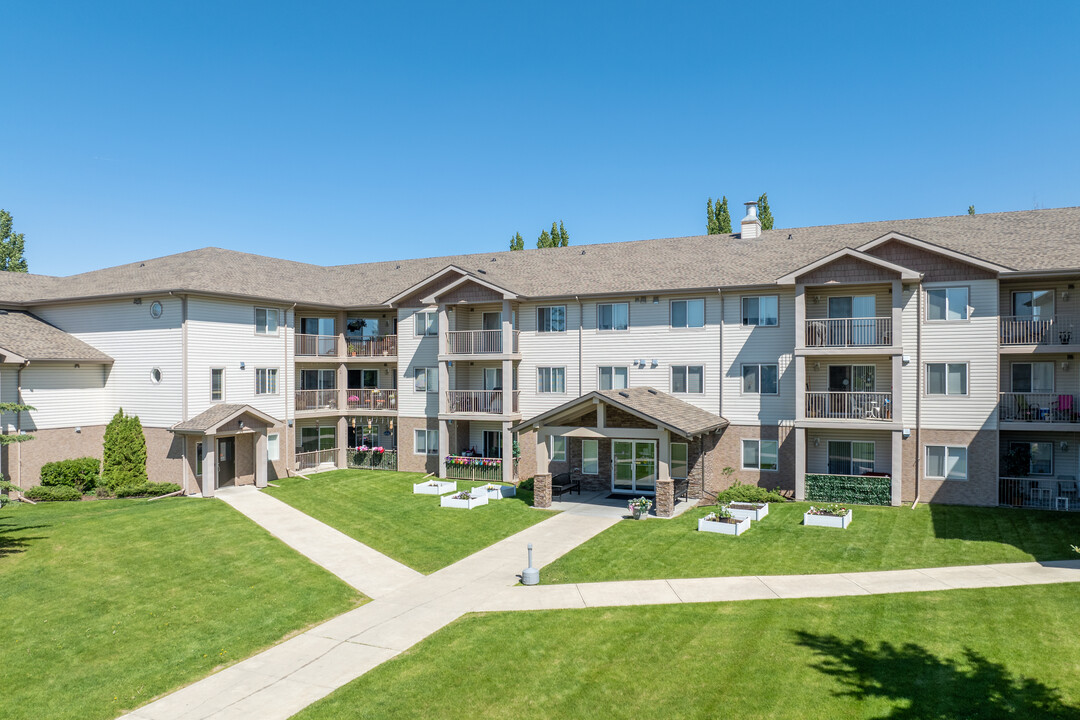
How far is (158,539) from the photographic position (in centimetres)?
2064

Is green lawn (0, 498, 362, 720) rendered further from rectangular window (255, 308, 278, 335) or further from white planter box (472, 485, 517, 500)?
rectangular window (255, 308, 278, 335)

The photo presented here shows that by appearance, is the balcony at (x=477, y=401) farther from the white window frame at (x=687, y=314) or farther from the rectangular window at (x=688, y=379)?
the white window frame at (x=687, y=314)

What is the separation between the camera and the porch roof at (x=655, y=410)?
23.2m

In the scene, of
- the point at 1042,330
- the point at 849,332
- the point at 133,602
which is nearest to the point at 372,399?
the point at 133,602

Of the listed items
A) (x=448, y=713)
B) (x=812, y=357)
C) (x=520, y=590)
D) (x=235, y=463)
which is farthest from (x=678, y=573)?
(x=235, y=463)

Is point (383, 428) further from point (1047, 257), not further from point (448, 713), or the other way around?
point (1047, 257)

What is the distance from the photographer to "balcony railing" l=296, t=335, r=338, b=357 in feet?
108

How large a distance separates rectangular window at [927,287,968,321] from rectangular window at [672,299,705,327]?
8100 mm

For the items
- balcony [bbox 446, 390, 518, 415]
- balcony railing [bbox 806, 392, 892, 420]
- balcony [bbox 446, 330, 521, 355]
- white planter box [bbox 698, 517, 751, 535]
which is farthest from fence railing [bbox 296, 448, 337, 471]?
balcony railing [bbox 806, 392, 892, 420]

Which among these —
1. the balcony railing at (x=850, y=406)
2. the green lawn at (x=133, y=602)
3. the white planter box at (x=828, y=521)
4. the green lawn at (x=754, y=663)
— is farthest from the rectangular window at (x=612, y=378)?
the green lawn at (x=754, y=663)

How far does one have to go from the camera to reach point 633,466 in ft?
91.9

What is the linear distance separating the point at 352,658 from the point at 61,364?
23.5 meters

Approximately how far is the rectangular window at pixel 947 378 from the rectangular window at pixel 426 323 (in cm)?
2077

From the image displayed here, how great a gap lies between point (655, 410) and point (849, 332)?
784cm
